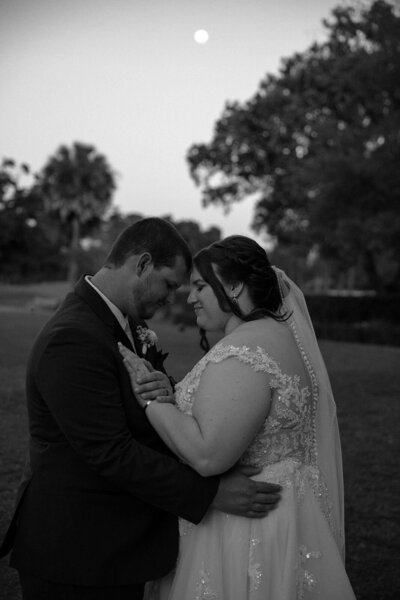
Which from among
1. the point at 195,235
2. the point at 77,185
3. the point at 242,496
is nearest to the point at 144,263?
the point at 242,496

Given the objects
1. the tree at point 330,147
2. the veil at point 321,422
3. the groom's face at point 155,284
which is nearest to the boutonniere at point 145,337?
→ the groom's face at point 155,284

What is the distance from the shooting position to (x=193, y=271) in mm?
2824

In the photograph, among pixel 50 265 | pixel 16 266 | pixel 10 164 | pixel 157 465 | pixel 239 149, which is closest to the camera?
pixel 157 465

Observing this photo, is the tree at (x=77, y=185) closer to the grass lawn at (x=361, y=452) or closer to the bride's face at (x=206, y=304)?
the grass lawn at (x=361, y=452)

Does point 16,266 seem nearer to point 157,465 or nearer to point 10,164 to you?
point 10,164

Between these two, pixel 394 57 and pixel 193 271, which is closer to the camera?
pixel 193 271

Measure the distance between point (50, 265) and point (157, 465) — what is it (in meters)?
51.1

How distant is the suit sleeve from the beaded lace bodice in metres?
0.31

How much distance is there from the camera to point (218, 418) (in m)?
2.37

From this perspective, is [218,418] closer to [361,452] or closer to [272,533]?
→ [272,533]

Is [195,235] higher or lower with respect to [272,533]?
lower

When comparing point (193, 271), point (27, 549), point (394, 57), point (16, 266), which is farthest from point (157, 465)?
point (394, 57)

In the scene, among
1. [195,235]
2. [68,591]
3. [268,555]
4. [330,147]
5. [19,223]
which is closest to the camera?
[68,591]

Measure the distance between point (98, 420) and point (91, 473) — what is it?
29 cm
